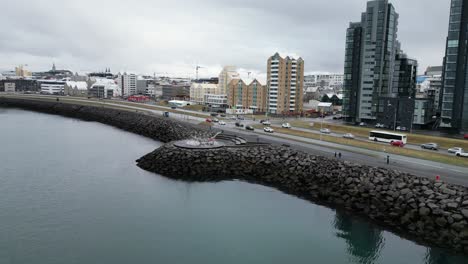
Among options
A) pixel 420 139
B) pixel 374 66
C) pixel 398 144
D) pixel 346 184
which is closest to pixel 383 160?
pixel 346 184

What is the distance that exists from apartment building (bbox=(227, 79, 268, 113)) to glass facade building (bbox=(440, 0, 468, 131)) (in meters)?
51.5

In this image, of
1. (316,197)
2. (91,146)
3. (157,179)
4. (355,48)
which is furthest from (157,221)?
(355,48)

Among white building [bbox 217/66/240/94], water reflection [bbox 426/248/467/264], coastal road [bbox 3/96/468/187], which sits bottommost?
water reflection [bbox 426/248/467/264]

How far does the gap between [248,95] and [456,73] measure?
61.1m

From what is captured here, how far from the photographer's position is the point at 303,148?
42750 mm

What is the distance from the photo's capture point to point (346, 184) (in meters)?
32.0

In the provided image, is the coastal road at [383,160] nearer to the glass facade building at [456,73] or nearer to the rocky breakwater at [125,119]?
the rocky breakwater at [125,119]

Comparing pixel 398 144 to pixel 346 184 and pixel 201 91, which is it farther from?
pixel 201 91

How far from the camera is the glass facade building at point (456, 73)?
6538cm

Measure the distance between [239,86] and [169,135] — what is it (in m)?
57.1

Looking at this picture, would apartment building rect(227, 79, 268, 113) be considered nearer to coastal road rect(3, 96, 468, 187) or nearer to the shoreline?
the shoreline

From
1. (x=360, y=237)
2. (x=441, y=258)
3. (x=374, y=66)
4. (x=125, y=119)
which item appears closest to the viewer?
(x=441, y=258)

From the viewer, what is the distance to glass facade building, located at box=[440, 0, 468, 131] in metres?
65.4

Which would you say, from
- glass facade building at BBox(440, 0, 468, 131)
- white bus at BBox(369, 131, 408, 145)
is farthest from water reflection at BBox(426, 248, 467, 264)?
glass facade building at BBox(440, 0, 468, 131)
